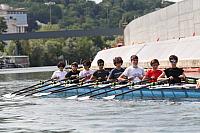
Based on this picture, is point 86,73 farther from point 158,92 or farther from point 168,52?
point 168,52

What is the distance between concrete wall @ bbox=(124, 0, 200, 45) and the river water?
29.2m

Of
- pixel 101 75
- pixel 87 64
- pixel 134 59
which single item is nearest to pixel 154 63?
pixel 134 59

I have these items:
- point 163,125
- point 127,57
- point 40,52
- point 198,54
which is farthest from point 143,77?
point 40,52

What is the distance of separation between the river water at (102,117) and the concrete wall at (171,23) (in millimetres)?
29222

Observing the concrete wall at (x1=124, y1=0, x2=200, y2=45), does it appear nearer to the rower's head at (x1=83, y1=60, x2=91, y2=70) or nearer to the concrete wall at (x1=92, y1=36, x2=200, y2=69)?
the concrete wall at (x1=92, y1=36, x2=200, y2=69)

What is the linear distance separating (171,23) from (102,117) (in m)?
42.6

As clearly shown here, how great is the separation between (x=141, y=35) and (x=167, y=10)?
53.7ft

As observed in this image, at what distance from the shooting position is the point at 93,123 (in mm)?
16906

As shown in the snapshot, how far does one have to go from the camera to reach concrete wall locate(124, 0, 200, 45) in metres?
51.7

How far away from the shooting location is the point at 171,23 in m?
59.9

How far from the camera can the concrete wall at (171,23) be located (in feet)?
169

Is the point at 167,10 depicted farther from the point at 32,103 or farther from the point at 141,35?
the point at 32,103

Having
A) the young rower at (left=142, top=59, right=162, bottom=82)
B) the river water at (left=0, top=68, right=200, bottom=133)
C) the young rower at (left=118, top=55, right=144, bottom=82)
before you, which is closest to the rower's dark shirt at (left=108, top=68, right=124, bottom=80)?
the young rower at (left=118, top=55, right=144, bottom=82)

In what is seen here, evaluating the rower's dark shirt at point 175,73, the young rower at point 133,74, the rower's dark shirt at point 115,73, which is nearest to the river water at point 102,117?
the rower's dark shirt at point 175,73
